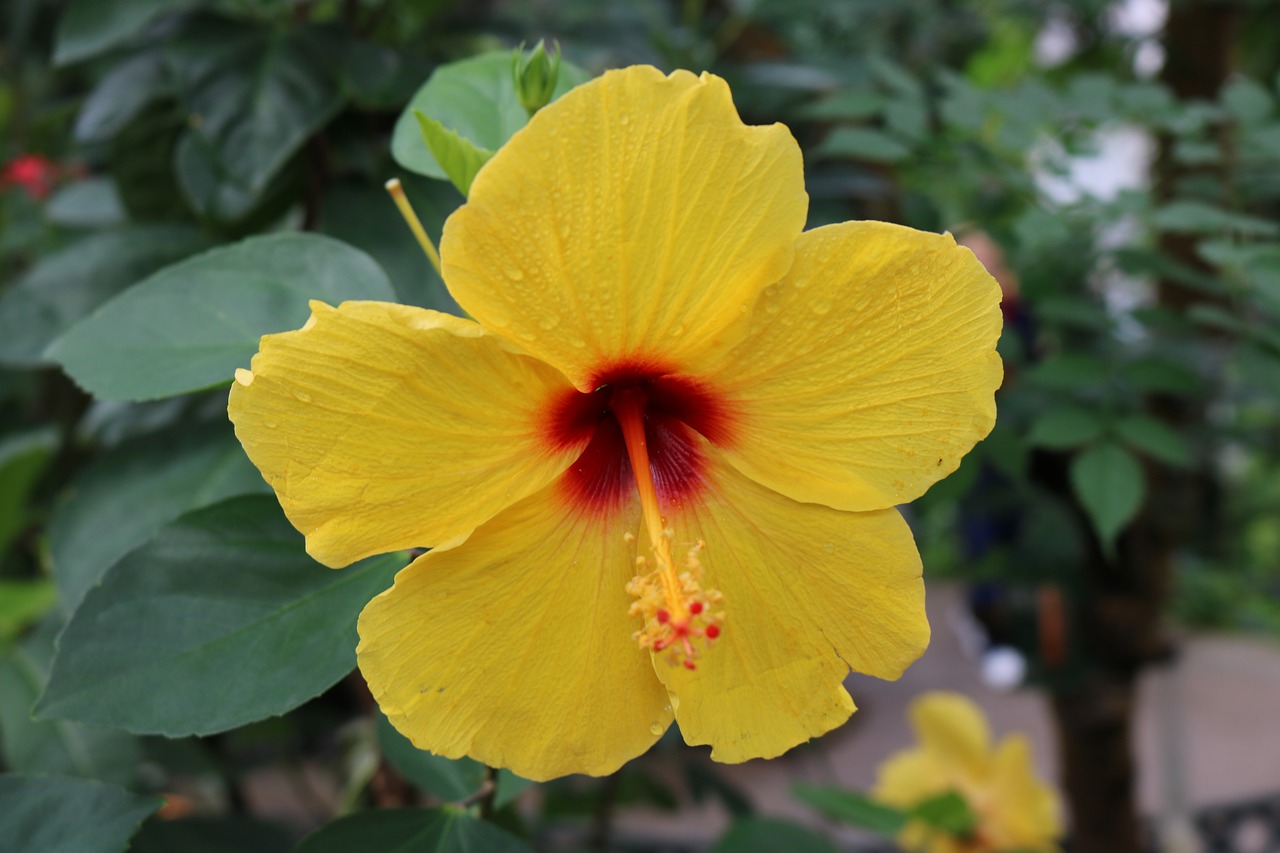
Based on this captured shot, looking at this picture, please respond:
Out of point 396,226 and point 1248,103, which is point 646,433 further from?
point 1248,103

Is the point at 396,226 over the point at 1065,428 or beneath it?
over

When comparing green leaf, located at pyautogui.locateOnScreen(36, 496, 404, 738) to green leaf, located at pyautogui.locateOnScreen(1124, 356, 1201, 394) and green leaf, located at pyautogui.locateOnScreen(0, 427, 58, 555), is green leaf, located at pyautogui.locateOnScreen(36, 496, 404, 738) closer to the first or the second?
green leaf, located at pyautogui.locateOnScreen(0, 427, 58, 555)

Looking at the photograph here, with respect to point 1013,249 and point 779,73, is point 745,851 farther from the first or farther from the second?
point 779,73

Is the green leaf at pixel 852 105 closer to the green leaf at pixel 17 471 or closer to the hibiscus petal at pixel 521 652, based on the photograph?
the hibiscus petal at pixel 521 652

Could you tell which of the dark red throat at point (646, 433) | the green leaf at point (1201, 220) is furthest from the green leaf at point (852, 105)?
the dark red throat at point (646, 433)

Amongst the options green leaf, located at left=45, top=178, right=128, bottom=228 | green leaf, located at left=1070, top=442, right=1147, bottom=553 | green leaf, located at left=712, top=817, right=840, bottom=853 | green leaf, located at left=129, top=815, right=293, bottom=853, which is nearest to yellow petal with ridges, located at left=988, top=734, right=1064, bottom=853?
green leaf, located at left=712, top=817, right=840, bottom=853

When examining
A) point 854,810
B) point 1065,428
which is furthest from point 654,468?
point 854,810

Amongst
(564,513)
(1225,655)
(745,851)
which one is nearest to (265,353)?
(564,513)
